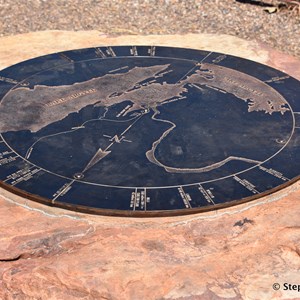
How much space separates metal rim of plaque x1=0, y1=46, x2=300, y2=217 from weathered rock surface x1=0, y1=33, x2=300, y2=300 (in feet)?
0.25

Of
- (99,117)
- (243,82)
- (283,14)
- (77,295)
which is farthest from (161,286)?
(283,14)

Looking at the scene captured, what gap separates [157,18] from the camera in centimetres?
694

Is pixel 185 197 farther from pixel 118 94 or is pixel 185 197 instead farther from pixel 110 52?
pixel 110 52

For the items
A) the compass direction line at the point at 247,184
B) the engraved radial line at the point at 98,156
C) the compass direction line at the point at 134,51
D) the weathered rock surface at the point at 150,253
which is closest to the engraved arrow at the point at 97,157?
the engraved radial line at the point at 98,156

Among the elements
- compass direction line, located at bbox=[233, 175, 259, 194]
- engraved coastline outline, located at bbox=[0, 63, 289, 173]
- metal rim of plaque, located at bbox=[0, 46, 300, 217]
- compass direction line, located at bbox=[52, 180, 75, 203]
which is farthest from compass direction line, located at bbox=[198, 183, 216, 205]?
compass direction line, located at bbox=[52, 180, 75, 203]

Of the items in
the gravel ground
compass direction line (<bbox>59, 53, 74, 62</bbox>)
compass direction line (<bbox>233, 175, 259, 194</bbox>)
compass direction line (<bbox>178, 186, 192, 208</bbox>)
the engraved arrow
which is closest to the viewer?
compass direction line (<bbox>178, 186, 192, 208</bbox>)

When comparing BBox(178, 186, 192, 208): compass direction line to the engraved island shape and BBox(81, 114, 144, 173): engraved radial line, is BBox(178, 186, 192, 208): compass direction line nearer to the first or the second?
BBox(81, 114, 144, 173): engraved radial line

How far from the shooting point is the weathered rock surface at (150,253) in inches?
115

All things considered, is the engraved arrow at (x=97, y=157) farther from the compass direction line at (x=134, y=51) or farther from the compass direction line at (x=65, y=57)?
the compass direction line at (x=134, y=51)

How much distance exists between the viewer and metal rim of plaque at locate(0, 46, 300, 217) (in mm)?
3367

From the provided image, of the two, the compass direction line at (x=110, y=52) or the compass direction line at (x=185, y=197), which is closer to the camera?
the compass direction line at (x=185, y=197)

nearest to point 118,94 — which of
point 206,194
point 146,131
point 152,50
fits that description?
point 146,131

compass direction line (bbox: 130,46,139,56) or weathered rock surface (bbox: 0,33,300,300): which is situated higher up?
compass direction line (bbox: 130,46,139,56)

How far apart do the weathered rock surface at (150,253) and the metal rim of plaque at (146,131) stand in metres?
0.08
